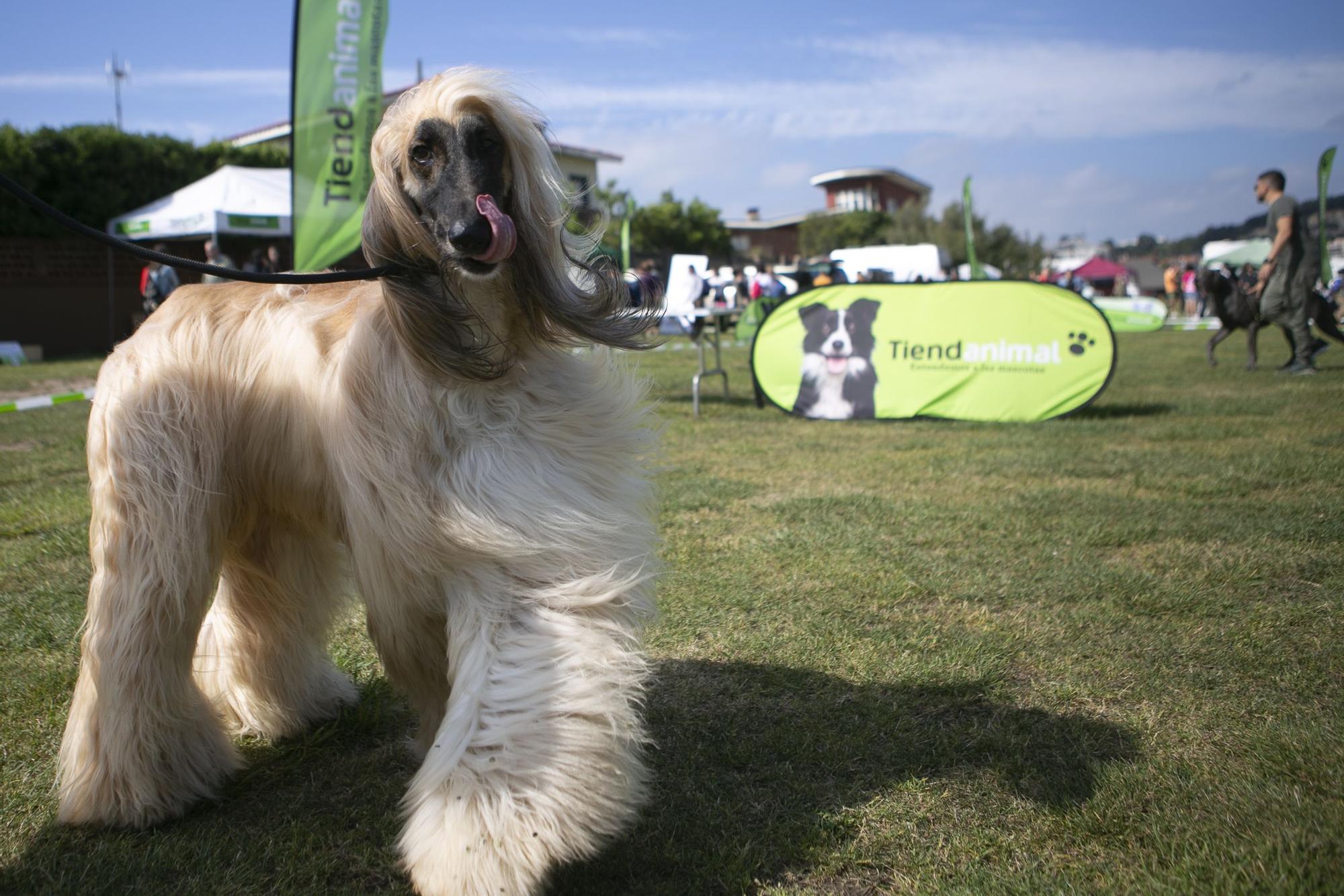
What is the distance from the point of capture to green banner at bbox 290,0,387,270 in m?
8.22

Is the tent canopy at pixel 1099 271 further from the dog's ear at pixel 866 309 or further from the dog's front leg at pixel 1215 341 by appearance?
the dog's ear at pixel 866 309

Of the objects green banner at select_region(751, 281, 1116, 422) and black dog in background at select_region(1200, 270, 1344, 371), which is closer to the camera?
green banner at select_region(751, 281, 1116, 422)

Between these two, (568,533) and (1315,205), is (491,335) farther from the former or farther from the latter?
(1315,205)

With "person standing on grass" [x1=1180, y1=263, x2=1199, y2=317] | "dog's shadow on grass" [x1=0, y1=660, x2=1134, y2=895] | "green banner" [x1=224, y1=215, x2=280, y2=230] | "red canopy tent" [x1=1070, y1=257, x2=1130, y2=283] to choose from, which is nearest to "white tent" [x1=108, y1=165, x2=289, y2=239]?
"green banner" [x1=224, y1=215, x2=280, y2=230]

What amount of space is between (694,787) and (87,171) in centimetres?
1883

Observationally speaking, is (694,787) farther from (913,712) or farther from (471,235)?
(471,235)

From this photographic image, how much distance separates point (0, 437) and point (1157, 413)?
9341 mm

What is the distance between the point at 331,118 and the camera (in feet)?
27.5

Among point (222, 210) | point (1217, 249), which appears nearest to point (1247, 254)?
point (1217, 249)

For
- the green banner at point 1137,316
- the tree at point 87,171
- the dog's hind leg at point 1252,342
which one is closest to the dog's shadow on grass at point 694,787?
the dog's hind leg at point 1252,342

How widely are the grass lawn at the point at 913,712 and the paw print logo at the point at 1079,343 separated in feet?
6.97

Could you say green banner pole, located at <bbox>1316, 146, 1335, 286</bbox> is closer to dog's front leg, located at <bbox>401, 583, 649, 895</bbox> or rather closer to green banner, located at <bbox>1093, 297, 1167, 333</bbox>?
green banner, located at <bbox>1093, 297, 1167, 333</bbox>

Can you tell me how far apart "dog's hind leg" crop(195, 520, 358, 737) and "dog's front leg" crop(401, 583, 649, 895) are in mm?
937

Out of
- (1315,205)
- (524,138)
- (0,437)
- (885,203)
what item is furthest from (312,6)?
(885,203)
